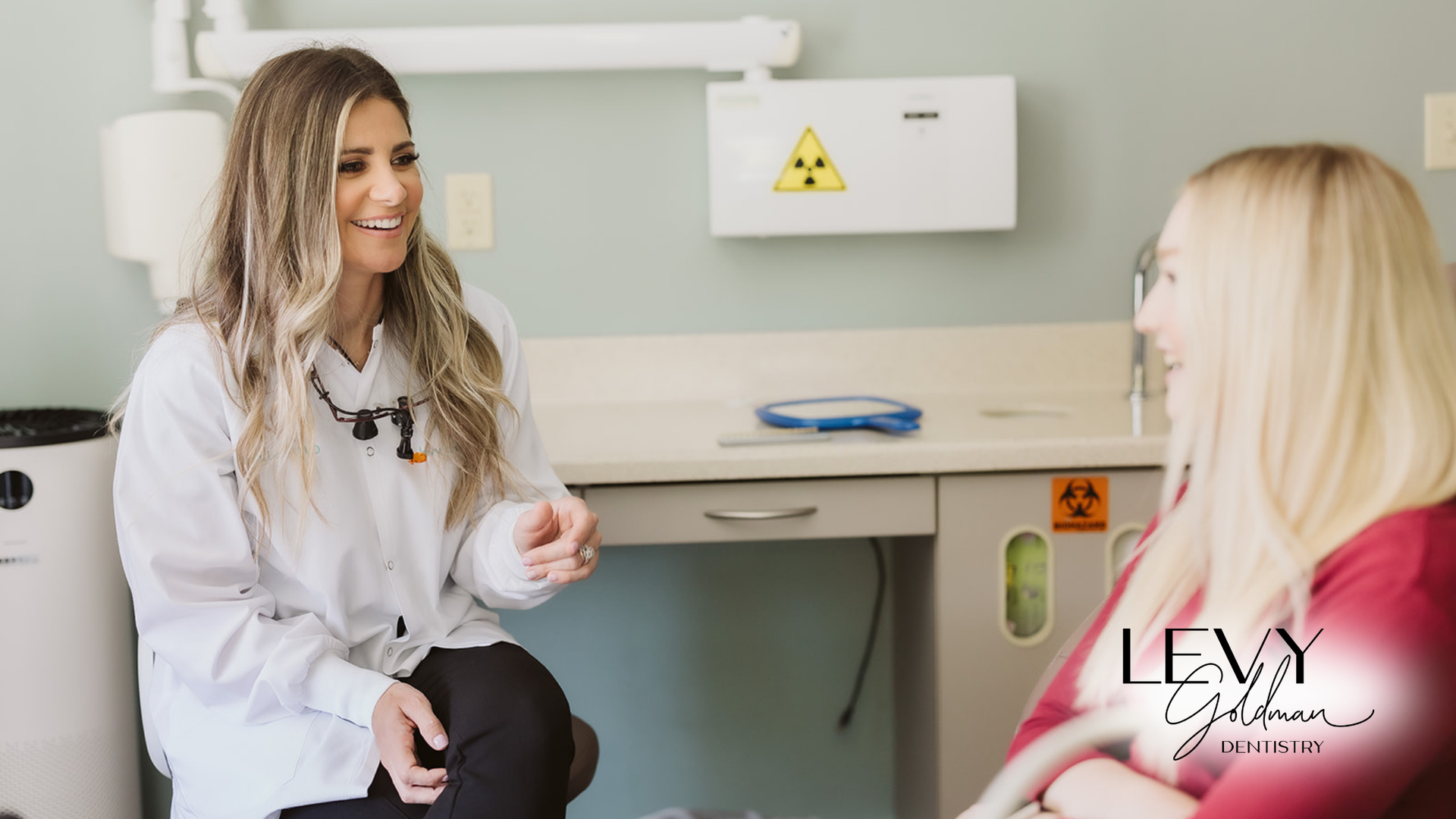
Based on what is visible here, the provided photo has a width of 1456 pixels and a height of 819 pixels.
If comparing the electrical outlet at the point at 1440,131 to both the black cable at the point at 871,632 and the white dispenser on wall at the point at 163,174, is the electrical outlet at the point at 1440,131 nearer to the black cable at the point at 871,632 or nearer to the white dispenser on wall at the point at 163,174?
the black cable at the point at 871,632

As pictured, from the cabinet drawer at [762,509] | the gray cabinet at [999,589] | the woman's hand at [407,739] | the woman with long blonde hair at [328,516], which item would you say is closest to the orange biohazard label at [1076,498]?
the gray cabinet at [999,589]

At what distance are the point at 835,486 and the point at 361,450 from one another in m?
0.62

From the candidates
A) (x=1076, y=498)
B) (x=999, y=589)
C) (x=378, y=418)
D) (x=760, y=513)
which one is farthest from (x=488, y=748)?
(x=1076, y=498)

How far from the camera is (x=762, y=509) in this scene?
5.08 feet

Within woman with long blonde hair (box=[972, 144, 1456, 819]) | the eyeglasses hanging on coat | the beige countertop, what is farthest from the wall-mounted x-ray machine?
woman with long blonde hair (box=[972, 144, 1456, 819])

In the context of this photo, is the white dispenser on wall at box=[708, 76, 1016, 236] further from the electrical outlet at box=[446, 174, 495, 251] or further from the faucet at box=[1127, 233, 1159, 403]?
the electrical outlet at box=[446, 174, 495, 251]

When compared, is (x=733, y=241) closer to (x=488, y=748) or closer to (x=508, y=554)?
(x=508, y=554)

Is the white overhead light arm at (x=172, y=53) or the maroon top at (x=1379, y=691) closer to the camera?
the maroon top at (x=1379, y=691)

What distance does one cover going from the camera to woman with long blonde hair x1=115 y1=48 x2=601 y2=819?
1.13 m

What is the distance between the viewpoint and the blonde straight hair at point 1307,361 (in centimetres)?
73

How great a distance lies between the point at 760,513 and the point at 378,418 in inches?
20.5

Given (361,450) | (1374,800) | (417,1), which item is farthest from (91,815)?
(1374,800)

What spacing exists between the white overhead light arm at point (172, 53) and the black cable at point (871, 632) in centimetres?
133

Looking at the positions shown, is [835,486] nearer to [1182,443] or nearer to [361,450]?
[361,450]
